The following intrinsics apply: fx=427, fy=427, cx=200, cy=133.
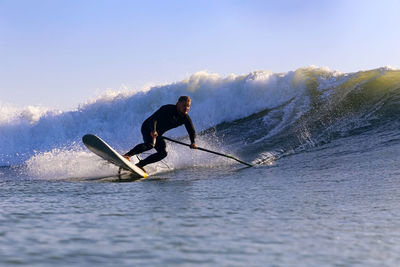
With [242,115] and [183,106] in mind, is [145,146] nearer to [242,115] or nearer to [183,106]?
[183,106]

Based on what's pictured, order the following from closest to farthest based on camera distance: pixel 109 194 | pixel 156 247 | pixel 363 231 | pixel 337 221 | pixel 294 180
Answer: pixel 156 247
pixel 363 231
pixel 337 221
pixel 109 194
pixel 294 180

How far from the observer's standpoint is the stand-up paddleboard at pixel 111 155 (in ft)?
24.6

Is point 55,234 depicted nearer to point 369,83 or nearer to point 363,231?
point 363,231

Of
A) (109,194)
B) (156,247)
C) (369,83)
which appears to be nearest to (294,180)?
(109,194)

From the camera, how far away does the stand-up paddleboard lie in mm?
7504

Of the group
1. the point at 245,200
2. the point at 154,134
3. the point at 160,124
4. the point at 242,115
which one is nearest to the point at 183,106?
the point at 160,124

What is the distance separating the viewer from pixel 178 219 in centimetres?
351

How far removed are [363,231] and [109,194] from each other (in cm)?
299

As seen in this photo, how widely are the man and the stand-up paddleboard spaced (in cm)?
34

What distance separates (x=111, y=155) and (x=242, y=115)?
31.2 feet

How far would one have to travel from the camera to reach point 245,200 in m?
4.51

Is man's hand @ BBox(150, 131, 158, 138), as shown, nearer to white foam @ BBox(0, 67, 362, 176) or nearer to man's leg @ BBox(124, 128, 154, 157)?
man's leg @ BBox(124, 128, 154, 157)

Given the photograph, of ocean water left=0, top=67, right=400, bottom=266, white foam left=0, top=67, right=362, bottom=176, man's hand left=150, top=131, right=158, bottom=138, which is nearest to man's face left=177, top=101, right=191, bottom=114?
man's hand left=150, top=131, right=158, bottom=138

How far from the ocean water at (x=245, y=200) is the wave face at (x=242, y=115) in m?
0.10
